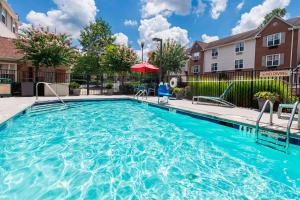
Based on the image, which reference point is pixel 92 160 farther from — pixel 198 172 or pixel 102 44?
pixel 102 44

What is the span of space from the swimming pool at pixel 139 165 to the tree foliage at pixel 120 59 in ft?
34.6

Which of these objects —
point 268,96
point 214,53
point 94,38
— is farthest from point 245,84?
point 94,38

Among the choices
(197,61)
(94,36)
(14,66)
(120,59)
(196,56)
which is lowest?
(14,66)

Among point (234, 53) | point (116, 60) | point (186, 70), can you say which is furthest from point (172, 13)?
point (186, 70)

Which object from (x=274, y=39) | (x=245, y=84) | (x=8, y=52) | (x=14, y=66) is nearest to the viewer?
(x=245, y=84)

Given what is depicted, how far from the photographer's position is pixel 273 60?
22406 millimetres

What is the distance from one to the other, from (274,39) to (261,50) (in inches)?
69.5

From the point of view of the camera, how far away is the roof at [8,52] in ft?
45.8

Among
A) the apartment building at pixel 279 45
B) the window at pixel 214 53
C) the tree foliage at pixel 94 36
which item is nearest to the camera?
the apartment building at pixel 279 45

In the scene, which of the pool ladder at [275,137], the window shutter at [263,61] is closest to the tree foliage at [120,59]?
the pool ladder at [275,137]

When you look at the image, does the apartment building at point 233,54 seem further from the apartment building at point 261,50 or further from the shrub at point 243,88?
the shrub at point 243,88

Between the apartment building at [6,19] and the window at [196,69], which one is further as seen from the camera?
the window at [196,69]

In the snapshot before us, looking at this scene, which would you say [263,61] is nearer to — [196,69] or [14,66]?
[196,69]

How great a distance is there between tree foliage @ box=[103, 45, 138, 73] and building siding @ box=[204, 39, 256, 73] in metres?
17.5
